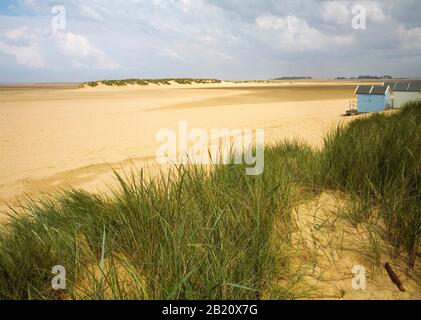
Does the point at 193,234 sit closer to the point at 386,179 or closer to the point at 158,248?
the point at 158,248

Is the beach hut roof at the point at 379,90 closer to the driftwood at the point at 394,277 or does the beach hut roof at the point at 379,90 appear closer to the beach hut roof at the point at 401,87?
the beach hut roof at the point at 401,87

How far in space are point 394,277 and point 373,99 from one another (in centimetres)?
1777

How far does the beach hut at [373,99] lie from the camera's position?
Result: 17.1 m

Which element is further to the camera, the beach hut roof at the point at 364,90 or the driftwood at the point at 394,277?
the beach hut roof at the point at 364,90

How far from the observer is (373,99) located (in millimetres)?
17422

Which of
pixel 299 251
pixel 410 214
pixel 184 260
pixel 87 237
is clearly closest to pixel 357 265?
pixel 299 251

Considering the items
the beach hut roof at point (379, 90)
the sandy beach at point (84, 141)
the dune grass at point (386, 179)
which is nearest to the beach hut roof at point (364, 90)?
the beach hut roof at point (379, 90)

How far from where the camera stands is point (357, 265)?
91.4 inches

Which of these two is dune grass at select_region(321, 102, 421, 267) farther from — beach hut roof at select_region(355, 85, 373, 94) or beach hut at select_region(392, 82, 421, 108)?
beach hut at select_region(392, 82, 421, 108)

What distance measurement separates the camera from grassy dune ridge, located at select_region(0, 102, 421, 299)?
1.82 meters

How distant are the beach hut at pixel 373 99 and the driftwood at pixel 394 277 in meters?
17.3

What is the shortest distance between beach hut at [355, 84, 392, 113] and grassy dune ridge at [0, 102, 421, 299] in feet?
51.9

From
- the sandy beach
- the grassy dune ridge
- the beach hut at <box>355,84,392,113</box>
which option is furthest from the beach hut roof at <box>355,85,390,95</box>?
the grassy dune ridge
